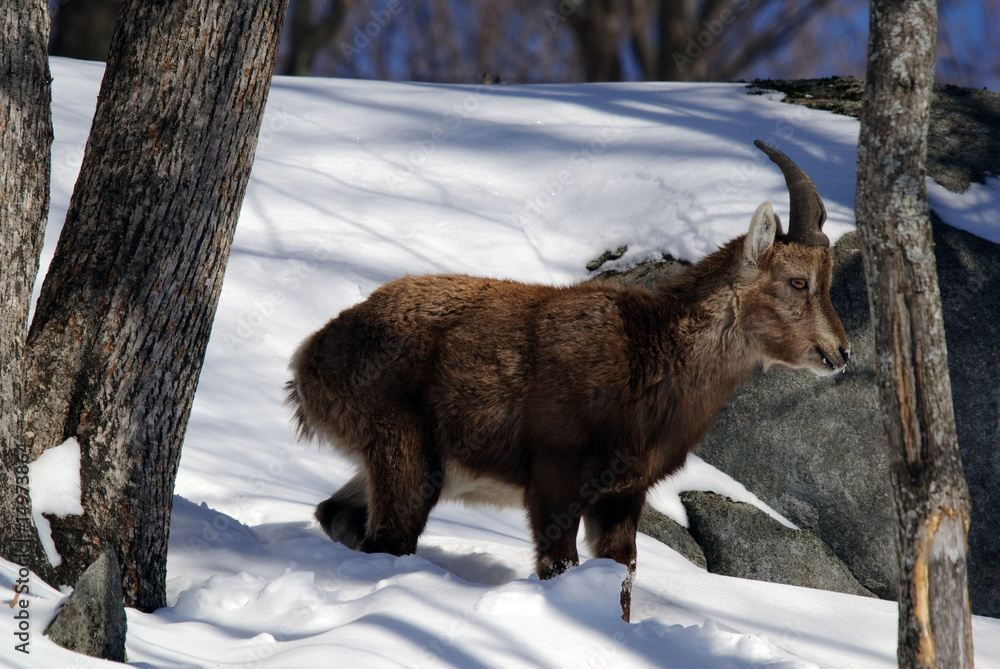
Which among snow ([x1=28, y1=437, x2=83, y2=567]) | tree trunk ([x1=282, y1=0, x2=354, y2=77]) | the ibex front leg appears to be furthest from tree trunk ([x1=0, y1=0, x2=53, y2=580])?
tree trunk ([x1=282, y1=0, x2=354, y2=77])

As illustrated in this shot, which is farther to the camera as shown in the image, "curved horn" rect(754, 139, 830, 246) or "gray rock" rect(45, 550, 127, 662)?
"curved horn" rect(754, 139, 830, 246)

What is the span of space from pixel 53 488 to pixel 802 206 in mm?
3816

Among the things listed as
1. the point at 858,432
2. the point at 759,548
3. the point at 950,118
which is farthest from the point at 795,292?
the point at 950,118

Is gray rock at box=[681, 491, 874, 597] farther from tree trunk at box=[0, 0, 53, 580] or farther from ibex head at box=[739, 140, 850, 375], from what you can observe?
tree trunk at box=[0, 0, 53, 580]

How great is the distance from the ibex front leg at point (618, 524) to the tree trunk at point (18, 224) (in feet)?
8.39

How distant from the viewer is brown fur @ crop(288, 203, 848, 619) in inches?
177

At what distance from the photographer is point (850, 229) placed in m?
7.84

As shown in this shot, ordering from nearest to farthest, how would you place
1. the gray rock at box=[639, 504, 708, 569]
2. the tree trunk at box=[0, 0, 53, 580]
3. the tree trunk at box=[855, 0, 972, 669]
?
the tree trunk at box=[855, 0, 972, 669] < the tree trunk at box=[0, 0, 53, 580] < the gray rock at box=[639, 504, 708, 569]

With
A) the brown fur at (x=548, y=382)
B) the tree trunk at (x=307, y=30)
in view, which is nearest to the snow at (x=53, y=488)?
the brown fur at (x=548, y=382)

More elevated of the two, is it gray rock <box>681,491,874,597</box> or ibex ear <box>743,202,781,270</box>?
ibex ear <box>743,202,781,270</box>

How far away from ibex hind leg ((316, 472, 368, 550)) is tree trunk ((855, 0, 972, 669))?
2.70 m

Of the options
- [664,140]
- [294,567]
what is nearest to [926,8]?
[294,567]

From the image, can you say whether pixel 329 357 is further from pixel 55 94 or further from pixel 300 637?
pixel 55 94

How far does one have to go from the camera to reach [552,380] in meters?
4.54
